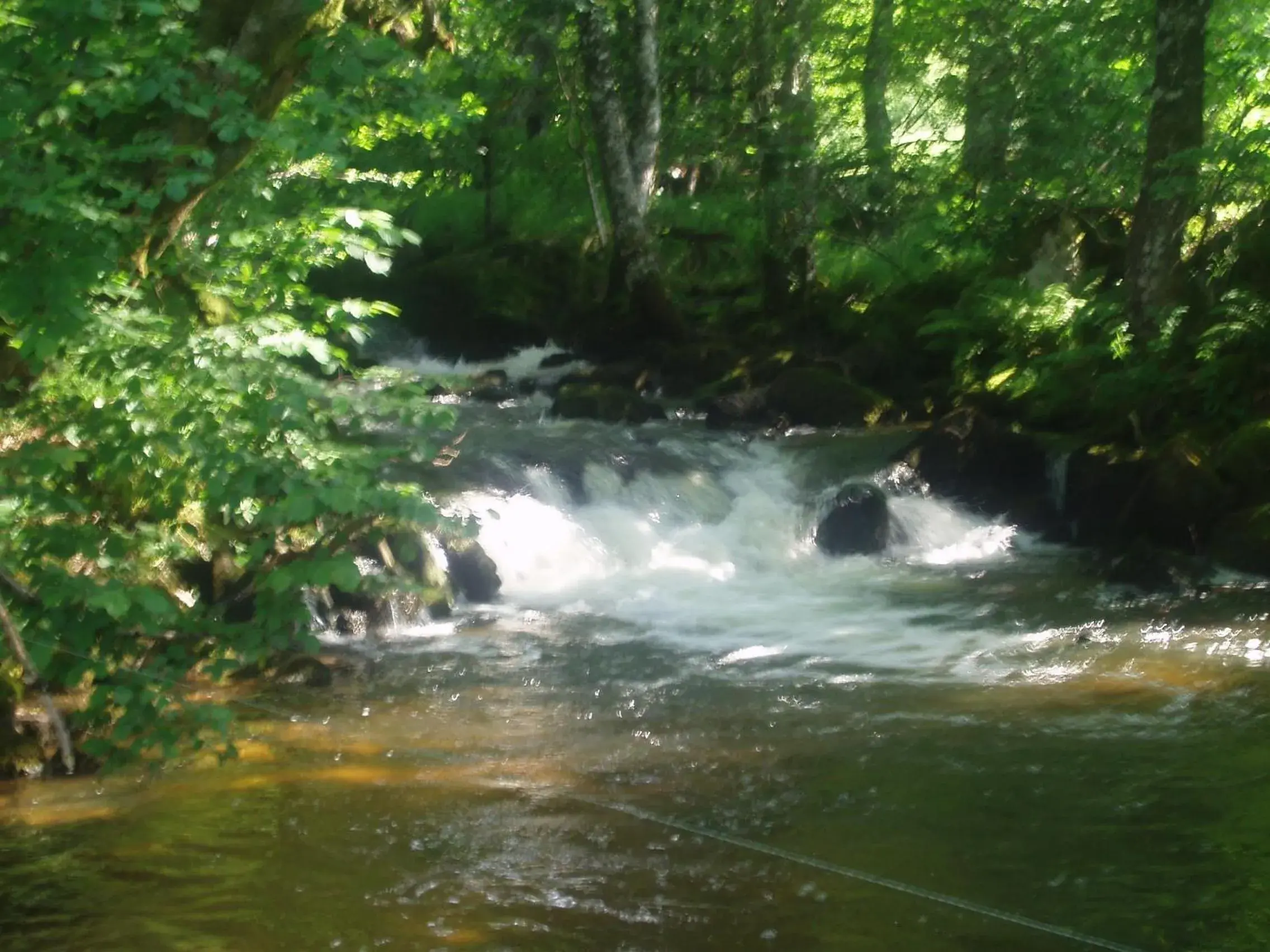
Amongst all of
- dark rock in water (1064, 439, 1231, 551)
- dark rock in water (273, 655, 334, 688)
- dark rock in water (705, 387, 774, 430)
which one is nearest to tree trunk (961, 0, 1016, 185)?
dark rock in water (705, 387, 774, 430)

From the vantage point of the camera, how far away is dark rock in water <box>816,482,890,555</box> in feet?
44.2

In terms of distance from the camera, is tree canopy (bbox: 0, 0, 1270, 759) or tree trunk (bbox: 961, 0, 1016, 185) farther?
tree trunk (bbox: 961, 0, 1016, 185)

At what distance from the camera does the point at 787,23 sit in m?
19.2

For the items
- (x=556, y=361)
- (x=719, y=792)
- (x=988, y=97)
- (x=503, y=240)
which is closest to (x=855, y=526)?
(x=988, y=97)

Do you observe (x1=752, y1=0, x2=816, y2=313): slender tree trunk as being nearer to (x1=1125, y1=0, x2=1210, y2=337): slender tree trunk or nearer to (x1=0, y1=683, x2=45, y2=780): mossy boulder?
(x1=1125, y1=0, x2=1210, y2=337): slender tree trunk

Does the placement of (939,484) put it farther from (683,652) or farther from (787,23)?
(787,23)

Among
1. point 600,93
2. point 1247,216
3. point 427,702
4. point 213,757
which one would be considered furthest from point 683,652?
point 600,93

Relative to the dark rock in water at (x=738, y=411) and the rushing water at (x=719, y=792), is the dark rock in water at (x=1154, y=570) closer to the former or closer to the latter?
the rushing water at (x=719, y=792)

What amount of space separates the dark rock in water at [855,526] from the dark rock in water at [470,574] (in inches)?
135

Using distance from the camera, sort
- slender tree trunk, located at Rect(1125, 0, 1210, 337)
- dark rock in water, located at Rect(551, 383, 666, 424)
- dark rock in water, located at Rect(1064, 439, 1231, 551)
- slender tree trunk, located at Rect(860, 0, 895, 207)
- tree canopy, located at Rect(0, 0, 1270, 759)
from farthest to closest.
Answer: slender tree trunk, located at Rect(860, 0, 895, 207) → dark rock in water, located at Rect(551, 383, 666, 424) → slender tree trunk, located at Rect(1125, 0, 1210, 337) → dark rock in water, located at Rect(1064, 439, 1231, 551) → tree canopy, located at Rect(0, 0, 1270, 759)

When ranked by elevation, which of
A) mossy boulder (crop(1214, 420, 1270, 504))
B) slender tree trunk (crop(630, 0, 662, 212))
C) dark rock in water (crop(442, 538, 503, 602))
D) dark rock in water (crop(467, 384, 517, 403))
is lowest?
dark rock in water (crop(442, 538, 503, 602))

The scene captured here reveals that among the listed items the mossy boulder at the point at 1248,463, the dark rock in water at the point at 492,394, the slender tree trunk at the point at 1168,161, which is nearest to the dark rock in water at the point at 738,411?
the dark rock in water at the point at 492,394

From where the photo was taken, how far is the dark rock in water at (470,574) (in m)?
11.9

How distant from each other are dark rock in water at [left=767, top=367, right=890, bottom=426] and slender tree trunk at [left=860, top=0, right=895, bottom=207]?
3234 mm
